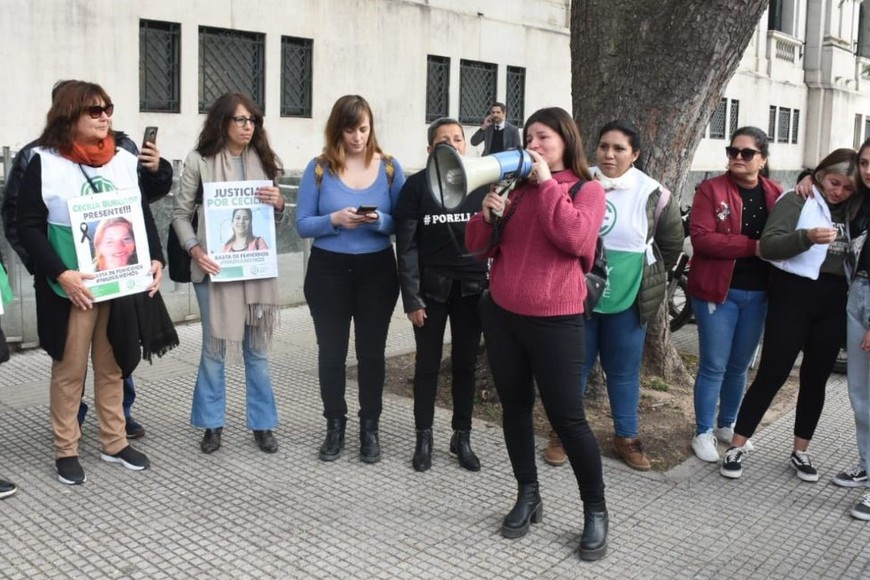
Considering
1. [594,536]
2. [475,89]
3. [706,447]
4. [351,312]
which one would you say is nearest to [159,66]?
[475,89]

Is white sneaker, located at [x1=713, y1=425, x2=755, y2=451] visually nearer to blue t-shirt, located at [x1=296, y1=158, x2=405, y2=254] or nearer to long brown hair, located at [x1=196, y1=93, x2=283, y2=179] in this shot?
blue t-shirt, located at [x1=296, y1=158, x2=405, y2=254]

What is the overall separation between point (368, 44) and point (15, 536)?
33.0 ft

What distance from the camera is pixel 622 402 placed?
17.1ft

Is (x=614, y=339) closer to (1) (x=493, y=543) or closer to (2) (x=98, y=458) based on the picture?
(1) (x=493, y=543)

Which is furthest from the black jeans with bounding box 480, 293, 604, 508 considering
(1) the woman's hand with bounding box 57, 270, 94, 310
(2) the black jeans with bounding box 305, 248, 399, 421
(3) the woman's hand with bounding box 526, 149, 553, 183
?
(1) the woman's hand with bounding box 57, 270, 94, 310

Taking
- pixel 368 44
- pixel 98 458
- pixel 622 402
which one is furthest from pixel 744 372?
pixel 368 44

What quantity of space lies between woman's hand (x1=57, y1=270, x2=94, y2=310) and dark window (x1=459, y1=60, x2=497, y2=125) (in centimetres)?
1072

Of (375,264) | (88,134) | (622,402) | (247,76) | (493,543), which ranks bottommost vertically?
(493,543)

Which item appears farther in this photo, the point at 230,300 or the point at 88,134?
the point at 230,300

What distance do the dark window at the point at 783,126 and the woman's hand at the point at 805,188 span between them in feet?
72.8

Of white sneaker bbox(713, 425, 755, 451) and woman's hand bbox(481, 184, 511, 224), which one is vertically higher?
woman's hand bbox(481, 184, 511, 224)

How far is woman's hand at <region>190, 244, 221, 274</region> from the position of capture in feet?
16.8

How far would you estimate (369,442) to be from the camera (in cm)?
523

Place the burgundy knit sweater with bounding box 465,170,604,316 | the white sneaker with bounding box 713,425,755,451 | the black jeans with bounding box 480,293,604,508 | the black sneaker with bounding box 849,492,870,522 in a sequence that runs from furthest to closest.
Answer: the white sneaker with bounding box 713,425,755,451
the black sneaker with bounding box 849,492,870,522
the black jeans with bounding box 480,293,604,508
the burgundy knit sweater with bounding box 465,170,604,316
